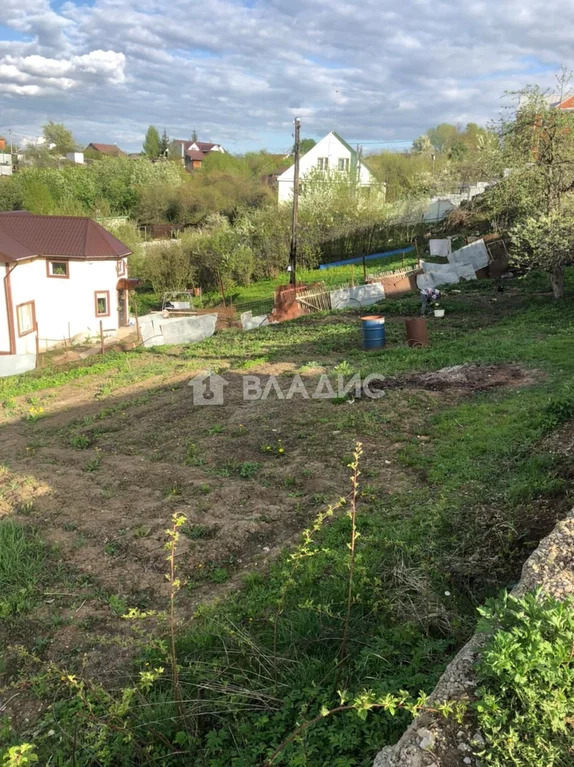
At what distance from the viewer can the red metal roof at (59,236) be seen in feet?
72.6

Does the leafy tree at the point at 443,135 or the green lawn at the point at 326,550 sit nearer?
the green lawn at the point at 326,550

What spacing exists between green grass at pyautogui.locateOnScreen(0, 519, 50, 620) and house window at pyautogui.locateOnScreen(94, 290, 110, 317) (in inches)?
751

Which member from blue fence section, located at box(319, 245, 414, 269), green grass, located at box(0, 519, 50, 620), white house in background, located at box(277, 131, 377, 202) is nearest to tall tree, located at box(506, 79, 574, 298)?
green grass, located at box(0, 519, 50, 620)

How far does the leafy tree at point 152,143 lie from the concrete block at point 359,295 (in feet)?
232

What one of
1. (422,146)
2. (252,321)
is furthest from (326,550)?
(422,146)

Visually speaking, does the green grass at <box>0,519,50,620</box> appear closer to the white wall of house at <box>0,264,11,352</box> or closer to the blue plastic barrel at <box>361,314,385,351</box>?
the blue plastic barrel at <box>361,314,385,351</box>

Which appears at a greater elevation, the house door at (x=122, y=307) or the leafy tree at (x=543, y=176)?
the leafy tree at (x=543, y=176)

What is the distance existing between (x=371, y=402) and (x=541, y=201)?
10.4 m

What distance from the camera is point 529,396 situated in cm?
803

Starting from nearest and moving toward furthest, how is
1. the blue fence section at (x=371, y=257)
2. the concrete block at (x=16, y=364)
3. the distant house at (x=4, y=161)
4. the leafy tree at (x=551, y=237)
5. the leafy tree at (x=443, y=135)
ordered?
the leafy tree at (x=551, y=237) → the concrete block at (x=16, y=364) → the blue fence section at (x=371, y=257) → the distant house at (x=4, y=161) → the leafy tree at (x=443, y=135)

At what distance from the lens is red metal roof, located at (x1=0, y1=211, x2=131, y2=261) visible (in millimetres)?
22125

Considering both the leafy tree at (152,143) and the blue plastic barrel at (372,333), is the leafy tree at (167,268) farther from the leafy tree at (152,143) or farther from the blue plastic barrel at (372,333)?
the leafy tree at (152,143)

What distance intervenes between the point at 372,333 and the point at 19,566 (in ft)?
30.7

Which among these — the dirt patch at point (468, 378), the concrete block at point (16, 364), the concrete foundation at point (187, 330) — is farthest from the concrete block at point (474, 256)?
the concrete block at point (16, 364)
